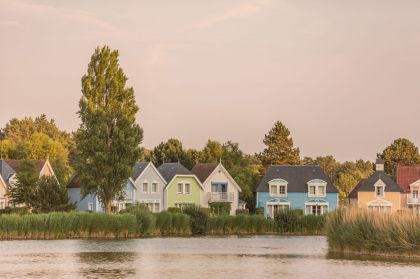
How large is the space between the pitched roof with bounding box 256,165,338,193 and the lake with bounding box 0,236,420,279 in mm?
52658

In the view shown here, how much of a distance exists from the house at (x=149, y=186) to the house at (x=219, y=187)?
639 cm

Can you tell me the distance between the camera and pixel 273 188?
118 meters

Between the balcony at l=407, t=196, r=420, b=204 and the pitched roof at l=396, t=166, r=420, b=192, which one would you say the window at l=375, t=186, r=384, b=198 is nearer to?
the pitched roof at l=396, t=166, r=420, b=192

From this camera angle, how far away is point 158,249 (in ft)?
189

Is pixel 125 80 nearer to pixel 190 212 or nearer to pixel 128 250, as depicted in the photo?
pixel 190 212

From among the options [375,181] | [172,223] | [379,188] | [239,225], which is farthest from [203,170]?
[172,223]

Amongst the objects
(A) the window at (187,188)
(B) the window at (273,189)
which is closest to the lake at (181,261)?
(A) the window at (187,188)

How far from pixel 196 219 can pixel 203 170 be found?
38.3m

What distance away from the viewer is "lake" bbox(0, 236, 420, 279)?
40969 mm

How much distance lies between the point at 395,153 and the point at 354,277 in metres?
113

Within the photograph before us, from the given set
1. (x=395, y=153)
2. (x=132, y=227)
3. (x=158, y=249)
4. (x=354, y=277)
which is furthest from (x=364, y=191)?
(x=354, y=277)

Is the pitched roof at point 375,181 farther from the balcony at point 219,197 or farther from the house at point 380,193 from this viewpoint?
the balcony at point 219,197

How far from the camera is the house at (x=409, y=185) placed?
11919 cm

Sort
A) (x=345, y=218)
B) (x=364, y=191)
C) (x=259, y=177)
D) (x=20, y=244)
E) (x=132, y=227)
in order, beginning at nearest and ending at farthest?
(x=345, y=218) → (x=20, y=244) → (x=132, y=227) → (x=364, y=191) → (x=259, y=177)
